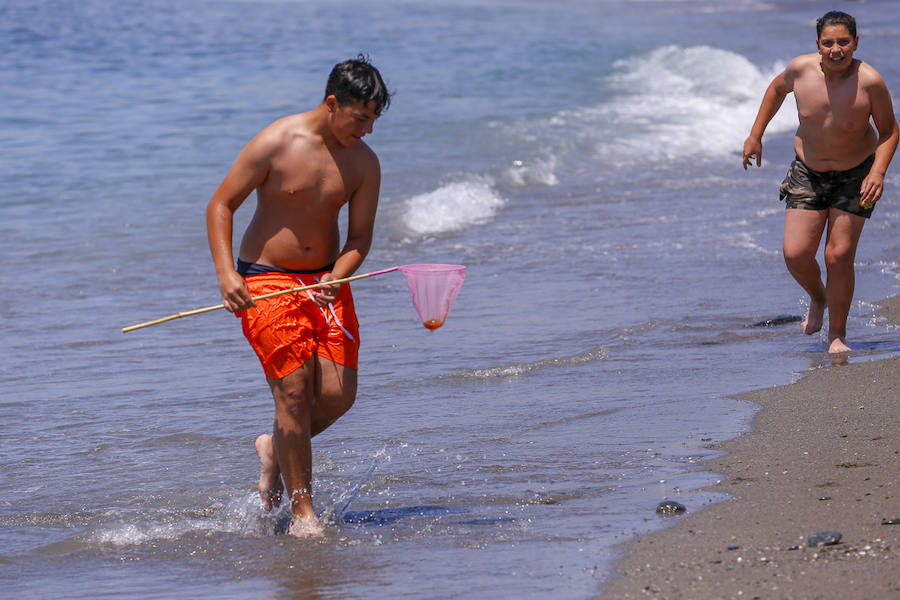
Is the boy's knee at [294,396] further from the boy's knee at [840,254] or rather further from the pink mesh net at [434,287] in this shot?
the boy's knee at [840,254]

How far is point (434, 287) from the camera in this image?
475 cm

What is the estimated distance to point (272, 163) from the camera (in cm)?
455

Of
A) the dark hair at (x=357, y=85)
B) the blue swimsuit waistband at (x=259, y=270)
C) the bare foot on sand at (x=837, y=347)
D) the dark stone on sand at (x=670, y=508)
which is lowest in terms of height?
the bare foot on sand at (x=837, y=347)

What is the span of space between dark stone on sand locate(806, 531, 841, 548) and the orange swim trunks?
1.80 metres

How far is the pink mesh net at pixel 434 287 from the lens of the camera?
4703mm

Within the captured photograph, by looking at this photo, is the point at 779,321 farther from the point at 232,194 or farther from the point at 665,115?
the point at 665,115

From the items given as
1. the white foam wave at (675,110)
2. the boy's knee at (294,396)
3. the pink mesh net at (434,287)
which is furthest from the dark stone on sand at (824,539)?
the white foam wave at (675,110)

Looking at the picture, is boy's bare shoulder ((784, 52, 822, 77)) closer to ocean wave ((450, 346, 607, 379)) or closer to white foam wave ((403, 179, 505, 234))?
ocean wave ((450, 346, 607, 379))

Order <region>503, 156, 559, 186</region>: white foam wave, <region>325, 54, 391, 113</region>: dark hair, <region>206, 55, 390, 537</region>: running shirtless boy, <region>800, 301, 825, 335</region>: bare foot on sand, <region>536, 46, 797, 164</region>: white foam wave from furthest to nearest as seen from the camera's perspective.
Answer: <region>536, 46, 797, 164</region>: white foam wave → <region>503, 156, 559, 186</region>: white foam wave → <region>800, 301, 825, 335</region>: bare foot on sand → <region>206, 55, 390, 537</region>: running shirtless boy → <region>325, 54, 391, 113</region>: dark hair

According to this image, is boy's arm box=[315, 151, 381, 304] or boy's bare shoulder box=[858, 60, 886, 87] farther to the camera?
boy's bare shoulder box=[858, 60, 886, 87]

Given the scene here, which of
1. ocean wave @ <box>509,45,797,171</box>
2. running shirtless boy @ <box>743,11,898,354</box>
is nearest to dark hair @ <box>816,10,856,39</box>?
running shirtless boy @ <box>743,11,898,354</box>

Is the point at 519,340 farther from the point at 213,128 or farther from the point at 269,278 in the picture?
the point at 213,128

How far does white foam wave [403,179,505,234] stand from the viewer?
39.5ft

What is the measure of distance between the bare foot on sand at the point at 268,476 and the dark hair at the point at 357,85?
1407mm
